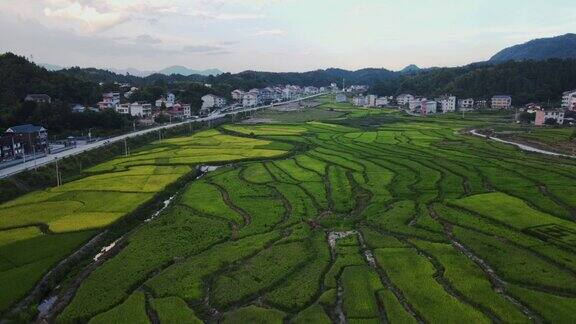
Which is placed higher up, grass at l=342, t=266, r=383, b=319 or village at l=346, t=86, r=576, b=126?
village at l=346, t=86, r=576, b=126

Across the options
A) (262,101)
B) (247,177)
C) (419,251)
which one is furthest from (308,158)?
(262,101)

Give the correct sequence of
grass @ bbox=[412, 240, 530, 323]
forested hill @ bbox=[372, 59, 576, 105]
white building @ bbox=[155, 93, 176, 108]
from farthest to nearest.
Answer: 1. forested hill @ bbox=[372, 59, 576, 105]
2. white building @ bbox=[155, 93, 176, 108]
3. grass @ bbox=[412, 240, 530, 323]

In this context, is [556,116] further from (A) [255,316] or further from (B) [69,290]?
(B) [69,290]

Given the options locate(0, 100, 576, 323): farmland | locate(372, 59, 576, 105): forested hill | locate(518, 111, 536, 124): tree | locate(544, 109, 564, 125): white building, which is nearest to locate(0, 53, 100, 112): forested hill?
locate(0, 100, 576, 323): farmland

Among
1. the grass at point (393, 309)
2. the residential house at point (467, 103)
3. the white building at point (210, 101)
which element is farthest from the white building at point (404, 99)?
the grass at point (393, 309)

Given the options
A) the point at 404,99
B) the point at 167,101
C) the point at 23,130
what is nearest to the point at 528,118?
the point at 404,99

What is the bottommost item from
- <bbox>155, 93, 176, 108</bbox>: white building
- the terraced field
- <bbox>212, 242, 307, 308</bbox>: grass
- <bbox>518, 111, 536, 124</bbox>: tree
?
<bbox>212, 242, 307, 308</bbox>: grass

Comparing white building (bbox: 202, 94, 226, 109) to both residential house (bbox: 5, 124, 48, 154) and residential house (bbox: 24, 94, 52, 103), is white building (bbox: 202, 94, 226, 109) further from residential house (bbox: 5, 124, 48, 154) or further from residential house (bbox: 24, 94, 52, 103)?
residential house (bbox: 5, 124, 48, 154)
